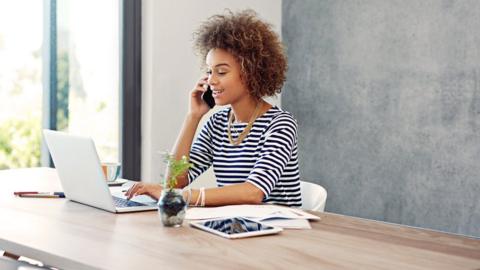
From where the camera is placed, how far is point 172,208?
1.94 m

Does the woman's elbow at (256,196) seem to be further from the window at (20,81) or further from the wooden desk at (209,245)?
the window at (20,81)

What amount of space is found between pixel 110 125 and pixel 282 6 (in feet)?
4.68

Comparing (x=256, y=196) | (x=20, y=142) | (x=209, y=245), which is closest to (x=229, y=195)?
(x=256, y=196)

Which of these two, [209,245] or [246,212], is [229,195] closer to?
[246,212]

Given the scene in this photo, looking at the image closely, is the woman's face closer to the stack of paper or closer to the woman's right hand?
the woman's right hand

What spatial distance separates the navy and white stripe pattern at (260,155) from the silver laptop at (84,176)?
39 cm

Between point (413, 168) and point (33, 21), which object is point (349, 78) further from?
point (33, 21)

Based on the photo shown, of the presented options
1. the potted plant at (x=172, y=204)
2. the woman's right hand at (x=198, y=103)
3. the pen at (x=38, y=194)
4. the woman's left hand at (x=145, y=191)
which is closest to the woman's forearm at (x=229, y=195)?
the woman's left hand at (x=145, y=191)

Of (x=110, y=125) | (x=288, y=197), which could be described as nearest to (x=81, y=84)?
(x=110, y=125)

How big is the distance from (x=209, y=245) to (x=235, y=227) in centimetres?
18

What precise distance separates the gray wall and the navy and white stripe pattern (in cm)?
168

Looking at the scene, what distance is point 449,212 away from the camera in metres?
4.11

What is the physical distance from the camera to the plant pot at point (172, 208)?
6.38ft

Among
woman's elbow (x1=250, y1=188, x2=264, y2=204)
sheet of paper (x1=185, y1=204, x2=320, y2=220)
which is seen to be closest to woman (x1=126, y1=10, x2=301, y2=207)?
woman's elbow (x1=250, y1=188, x2=264, y2=204)
